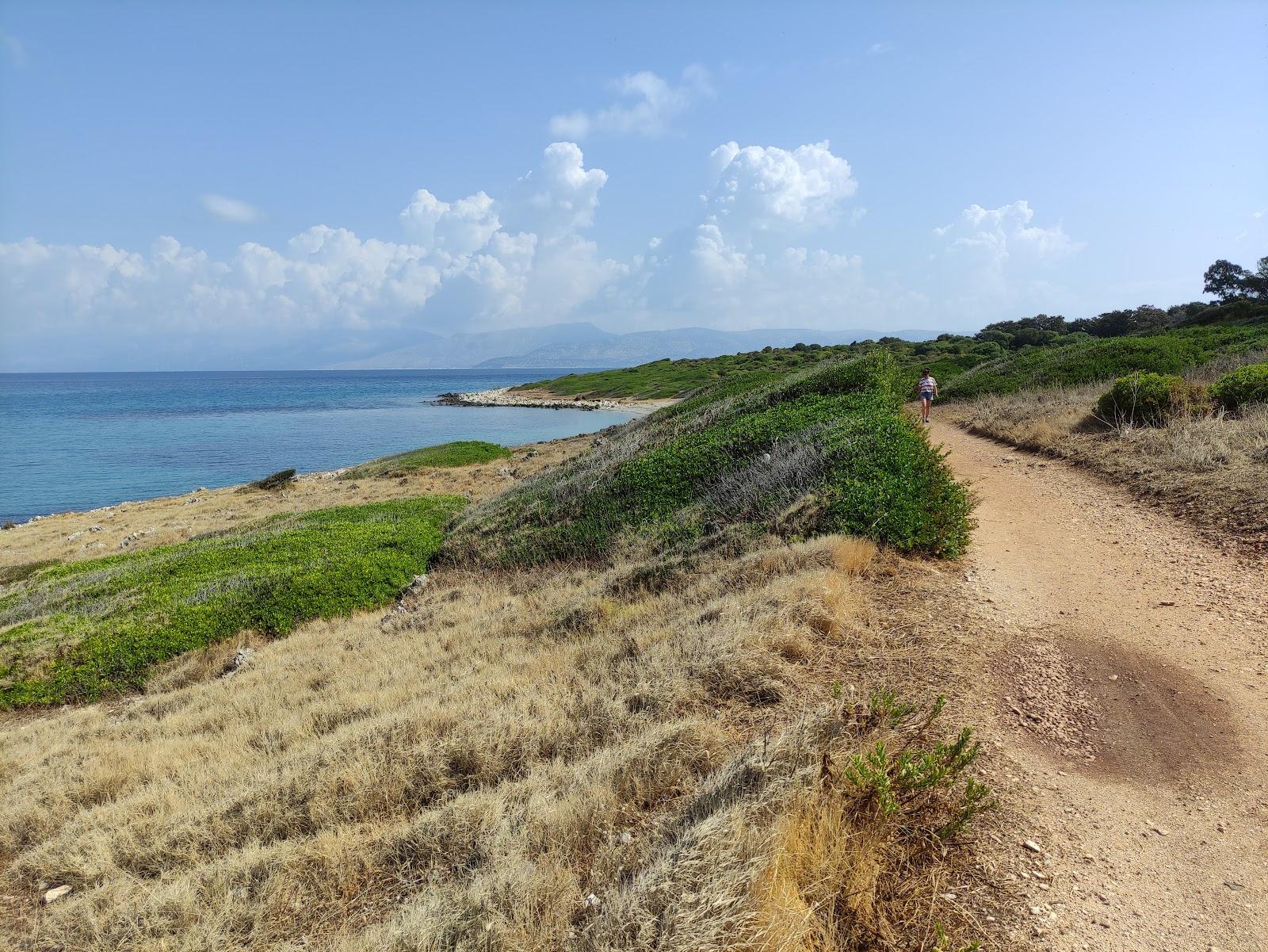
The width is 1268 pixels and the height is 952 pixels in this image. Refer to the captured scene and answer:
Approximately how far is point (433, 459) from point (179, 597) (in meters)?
20.9

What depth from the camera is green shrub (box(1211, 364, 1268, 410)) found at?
13.0m

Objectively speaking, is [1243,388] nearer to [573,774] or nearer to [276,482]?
[573,774]

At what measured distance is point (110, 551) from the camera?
2105cm

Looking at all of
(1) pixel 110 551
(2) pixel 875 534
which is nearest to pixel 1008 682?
(2) pixel 875 534

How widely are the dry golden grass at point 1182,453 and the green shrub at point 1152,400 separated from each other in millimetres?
390

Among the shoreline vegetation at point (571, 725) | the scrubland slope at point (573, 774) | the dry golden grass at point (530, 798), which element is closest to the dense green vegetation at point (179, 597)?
the shoreline vegetation at point (571, 725)

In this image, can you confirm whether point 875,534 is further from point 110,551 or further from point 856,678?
point 110,551

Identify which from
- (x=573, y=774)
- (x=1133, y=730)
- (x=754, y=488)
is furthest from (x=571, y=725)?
(x=754, y=488)

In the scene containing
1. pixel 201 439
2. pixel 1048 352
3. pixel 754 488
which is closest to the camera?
pixel 754 488

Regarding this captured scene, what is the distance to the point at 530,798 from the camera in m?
4.23

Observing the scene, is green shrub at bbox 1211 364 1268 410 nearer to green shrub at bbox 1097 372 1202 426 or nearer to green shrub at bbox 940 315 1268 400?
green shrub at bbox 1097 372 1202 426

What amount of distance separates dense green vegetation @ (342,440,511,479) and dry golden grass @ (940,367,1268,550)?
24.0 meters

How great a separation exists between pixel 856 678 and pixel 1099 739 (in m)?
1.69

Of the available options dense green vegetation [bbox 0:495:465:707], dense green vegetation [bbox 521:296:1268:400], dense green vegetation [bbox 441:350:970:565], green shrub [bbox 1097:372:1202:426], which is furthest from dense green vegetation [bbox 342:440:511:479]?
green shrub [bbox 1097:372:1202:426]
